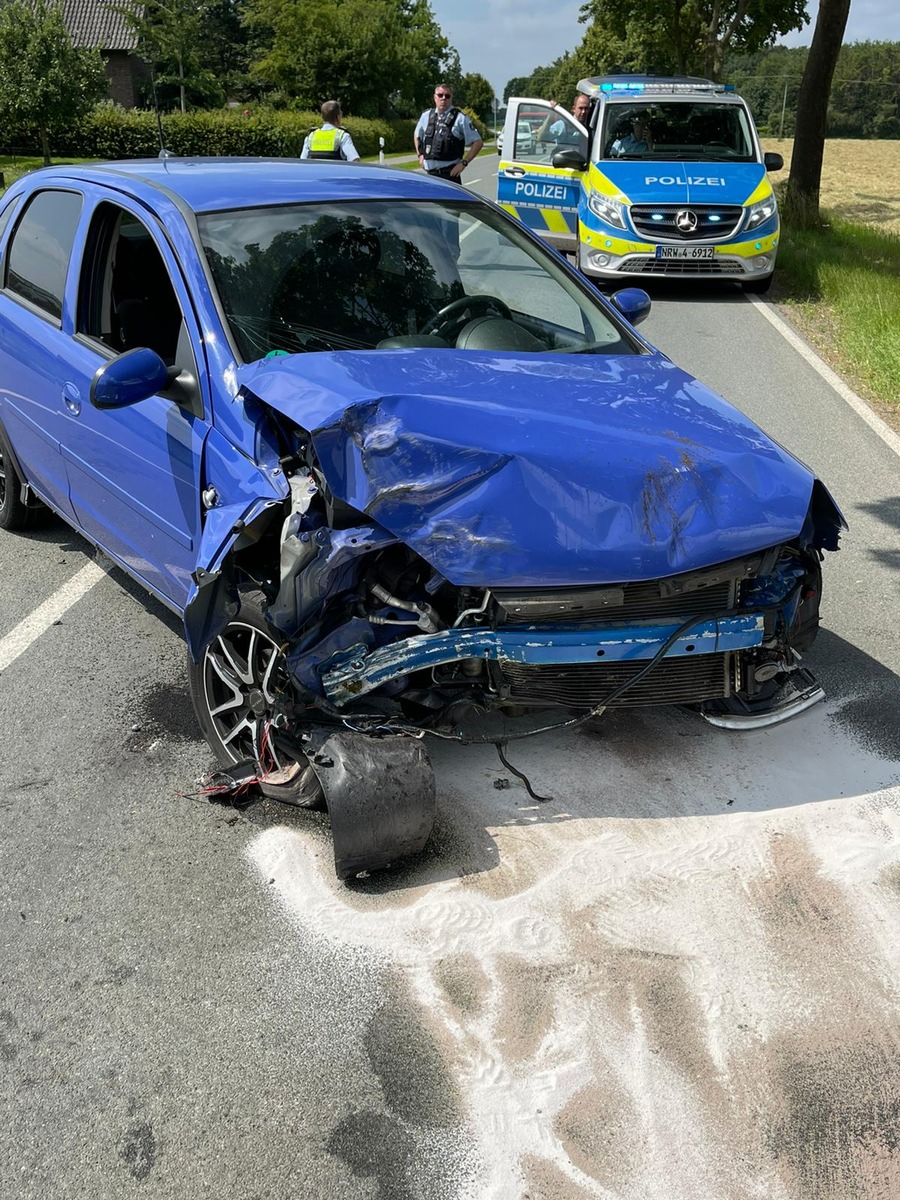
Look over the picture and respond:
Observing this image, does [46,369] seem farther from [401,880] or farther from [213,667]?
[401,880]

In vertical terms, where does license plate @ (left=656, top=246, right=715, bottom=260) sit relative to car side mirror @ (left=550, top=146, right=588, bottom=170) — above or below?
below

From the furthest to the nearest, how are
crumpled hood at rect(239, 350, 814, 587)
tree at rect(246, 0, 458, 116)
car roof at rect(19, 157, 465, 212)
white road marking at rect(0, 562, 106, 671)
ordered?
tree at rect(246, 0, 458, 116) < white road marking at rect(0, 562, 106, 671) < car roof at rect(19, 157, 465, 212) < crumpled hood at rect(239, 350, 814, 587)

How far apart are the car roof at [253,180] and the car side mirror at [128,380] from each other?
2.59 ft

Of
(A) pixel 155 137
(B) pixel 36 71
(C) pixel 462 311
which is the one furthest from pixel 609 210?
(A) pixel 155 137

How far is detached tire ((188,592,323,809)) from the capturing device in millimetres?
3592

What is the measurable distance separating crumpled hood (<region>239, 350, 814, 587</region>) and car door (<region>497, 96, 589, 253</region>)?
411 inches

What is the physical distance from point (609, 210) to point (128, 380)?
982cm

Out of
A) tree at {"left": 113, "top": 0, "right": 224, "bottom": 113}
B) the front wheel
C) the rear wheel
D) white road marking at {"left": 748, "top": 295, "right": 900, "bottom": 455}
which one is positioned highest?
tree at {"left": 113, "top": 0, "right": 224, "bottom": 113}

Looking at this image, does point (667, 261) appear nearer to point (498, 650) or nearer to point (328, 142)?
point (328, 142)

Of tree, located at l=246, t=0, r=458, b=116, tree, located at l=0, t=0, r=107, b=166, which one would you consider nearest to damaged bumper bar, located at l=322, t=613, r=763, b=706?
tree, located at l=0, t=0, r=107, b=166

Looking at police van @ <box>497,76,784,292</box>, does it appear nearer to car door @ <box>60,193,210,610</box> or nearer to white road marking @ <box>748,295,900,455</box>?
white road marking @ <box>748,295,900,455</box>

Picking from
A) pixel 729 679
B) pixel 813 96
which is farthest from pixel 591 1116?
pixel 813 96

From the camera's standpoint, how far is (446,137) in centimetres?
1365

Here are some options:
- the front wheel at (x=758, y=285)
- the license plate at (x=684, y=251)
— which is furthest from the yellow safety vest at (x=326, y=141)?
the front wheel at (x=758, y=285)
